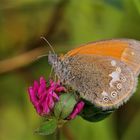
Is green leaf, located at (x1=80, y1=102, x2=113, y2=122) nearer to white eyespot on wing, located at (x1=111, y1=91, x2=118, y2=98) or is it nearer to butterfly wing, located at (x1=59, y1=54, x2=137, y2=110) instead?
butterfly wing, located at (x1=59, y1=54, x2=137, y2=110)

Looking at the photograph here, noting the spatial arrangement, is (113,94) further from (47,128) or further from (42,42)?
(42,42)

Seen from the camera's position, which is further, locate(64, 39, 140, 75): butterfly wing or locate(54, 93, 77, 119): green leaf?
locate(64, 39, 140, 75): butterfly wing

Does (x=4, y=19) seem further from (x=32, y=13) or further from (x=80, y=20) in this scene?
(x=80, y=20)

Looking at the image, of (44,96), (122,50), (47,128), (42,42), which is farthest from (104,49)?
(42,42)

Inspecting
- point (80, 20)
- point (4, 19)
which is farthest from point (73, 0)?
point (4, 19)

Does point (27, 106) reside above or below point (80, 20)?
below

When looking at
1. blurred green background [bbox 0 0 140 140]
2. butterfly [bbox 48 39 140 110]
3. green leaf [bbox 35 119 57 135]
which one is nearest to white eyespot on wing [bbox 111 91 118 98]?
butterfly [bbox 48 39 140 110]
